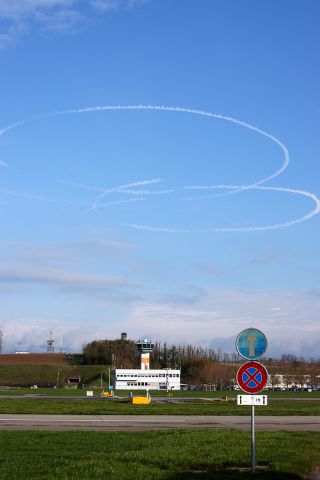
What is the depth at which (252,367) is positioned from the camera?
15117mm

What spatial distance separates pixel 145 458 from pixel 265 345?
5.07 m

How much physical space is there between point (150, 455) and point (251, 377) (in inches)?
188

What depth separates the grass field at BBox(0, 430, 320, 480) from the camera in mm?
14844

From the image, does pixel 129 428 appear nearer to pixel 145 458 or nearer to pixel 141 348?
pixel 145 458

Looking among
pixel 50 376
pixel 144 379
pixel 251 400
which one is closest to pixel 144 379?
pixel 144 379

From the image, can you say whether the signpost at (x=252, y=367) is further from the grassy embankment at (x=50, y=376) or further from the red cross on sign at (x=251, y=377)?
the grassy embankment at (x=50, y=376)

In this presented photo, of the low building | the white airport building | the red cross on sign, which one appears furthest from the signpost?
the low building

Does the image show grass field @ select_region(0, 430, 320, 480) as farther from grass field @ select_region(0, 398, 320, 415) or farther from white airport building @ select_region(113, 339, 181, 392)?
white airport building @ select_region(113, 339, 181, 392)

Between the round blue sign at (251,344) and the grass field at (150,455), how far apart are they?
111 inches

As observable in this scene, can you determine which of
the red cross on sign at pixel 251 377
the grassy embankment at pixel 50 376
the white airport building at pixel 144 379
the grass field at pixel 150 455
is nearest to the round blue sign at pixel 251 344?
the red cross on sign at pixel 251 377

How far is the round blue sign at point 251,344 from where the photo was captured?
1519cm

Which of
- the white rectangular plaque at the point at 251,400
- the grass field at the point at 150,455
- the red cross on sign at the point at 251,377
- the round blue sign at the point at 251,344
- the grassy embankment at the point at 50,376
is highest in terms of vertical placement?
the round blue sign at the point at 251,344

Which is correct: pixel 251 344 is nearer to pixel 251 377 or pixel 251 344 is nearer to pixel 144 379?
pixel 251 377

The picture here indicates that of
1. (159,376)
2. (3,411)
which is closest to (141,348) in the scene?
(159,376)
